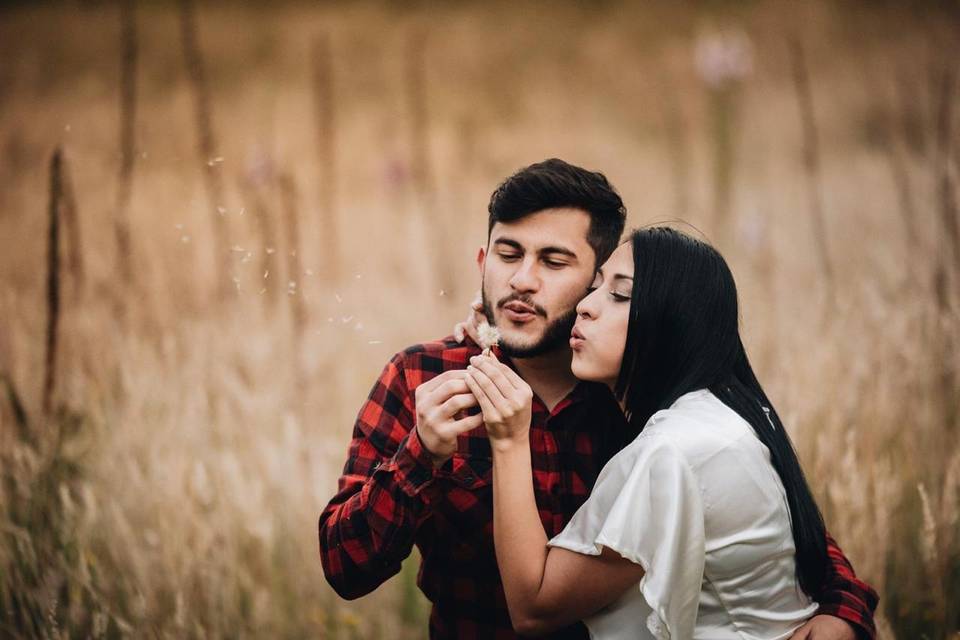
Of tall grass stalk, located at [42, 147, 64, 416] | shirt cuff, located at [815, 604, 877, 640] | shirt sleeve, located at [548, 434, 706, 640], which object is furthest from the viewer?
tall grass stalk, located at [42, 147, 64, 416]

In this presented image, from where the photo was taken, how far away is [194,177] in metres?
6.44

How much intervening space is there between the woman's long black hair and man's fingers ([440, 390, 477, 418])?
1.37 feet

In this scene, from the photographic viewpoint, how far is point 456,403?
1820 millimetres

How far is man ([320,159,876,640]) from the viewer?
7.16ft

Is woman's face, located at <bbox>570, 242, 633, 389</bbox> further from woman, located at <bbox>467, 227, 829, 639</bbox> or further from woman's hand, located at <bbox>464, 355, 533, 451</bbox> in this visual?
woman's hand, located at <bbox>464, 355, 533, 451</bbox>

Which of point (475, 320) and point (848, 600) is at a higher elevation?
point (475, 320)

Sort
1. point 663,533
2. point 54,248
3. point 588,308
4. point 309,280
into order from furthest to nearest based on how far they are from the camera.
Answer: point 309,280
point 54,248
point 588,308
point 663,533

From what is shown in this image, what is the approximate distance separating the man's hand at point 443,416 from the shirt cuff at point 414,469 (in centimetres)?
3

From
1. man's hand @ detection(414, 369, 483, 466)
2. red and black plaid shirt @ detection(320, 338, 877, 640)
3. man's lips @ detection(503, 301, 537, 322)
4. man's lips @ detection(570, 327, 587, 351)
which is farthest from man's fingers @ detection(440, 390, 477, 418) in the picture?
man's lips @ detection(503, 301, 537, 322)

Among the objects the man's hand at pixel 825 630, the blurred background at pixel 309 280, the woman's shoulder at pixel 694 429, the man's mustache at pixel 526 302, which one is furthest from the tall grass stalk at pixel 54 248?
the man's hand at pixel 825 630

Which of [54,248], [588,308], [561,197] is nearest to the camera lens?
[588,308]

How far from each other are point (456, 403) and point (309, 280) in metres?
3.15

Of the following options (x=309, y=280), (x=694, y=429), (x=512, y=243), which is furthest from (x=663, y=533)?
(x=309, y=280)

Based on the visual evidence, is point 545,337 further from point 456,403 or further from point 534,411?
point 456,403
